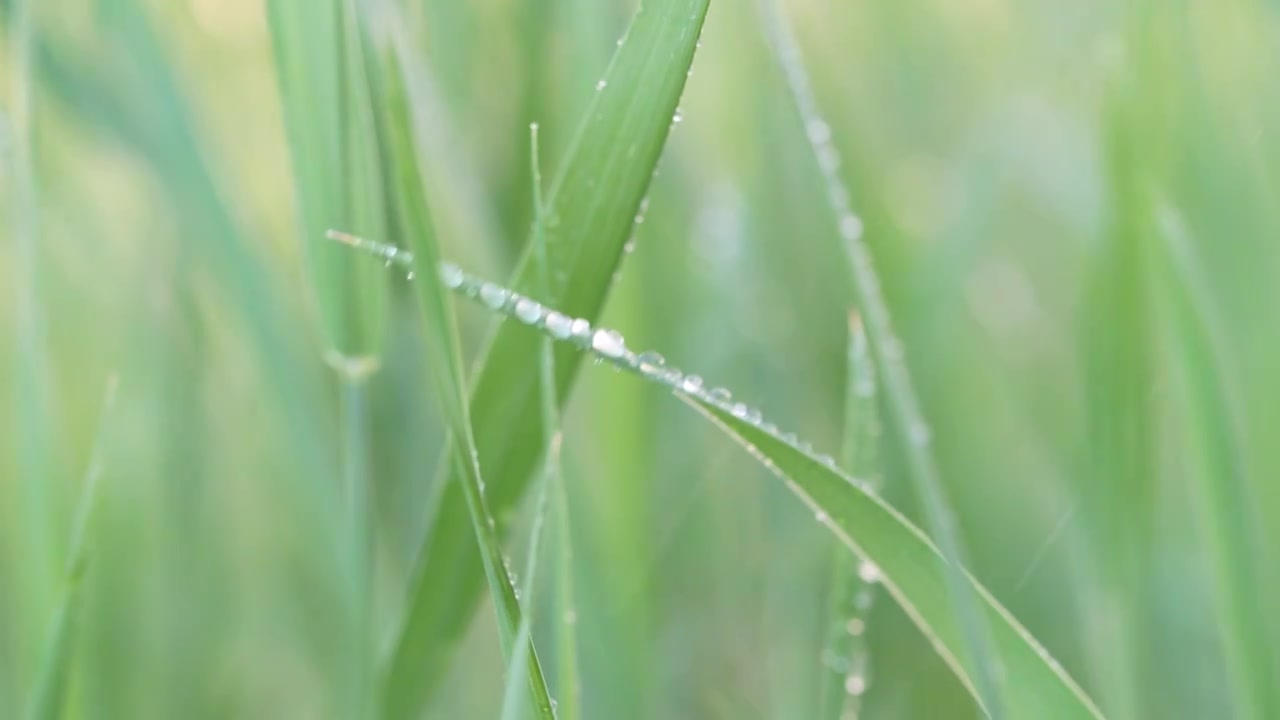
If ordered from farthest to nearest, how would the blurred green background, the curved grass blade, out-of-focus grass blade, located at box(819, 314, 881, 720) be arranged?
the blurred green background
out-of-focus grass blade, located at box(819, 314, 881, 720)
the curved grass blade

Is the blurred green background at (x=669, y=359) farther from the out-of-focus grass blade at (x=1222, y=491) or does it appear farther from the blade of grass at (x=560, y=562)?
the blade of grass at (x=560, y=562)

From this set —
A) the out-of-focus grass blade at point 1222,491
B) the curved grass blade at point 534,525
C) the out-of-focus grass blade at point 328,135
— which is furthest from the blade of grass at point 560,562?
the out-of-focus grass blade at point 1222,491

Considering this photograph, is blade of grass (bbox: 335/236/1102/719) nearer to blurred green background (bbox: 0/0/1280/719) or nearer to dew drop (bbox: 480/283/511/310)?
dew drop (bbox: 480/283/511/310)

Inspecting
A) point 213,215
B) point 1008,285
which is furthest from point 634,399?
point 1008,285

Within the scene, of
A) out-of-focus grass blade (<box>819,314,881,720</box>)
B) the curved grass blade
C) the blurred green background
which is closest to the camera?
the curved grass blade

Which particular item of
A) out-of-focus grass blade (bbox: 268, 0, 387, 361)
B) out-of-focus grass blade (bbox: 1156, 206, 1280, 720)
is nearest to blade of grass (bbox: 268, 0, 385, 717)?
out-of-focus grass blade (bbox: 268, 0, 387, 361)

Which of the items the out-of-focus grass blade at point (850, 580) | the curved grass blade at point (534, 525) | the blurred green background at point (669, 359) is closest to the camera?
the curved grass blade at point (534, 525)

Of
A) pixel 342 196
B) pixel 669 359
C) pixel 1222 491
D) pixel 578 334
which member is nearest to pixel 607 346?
pixel 578 334
